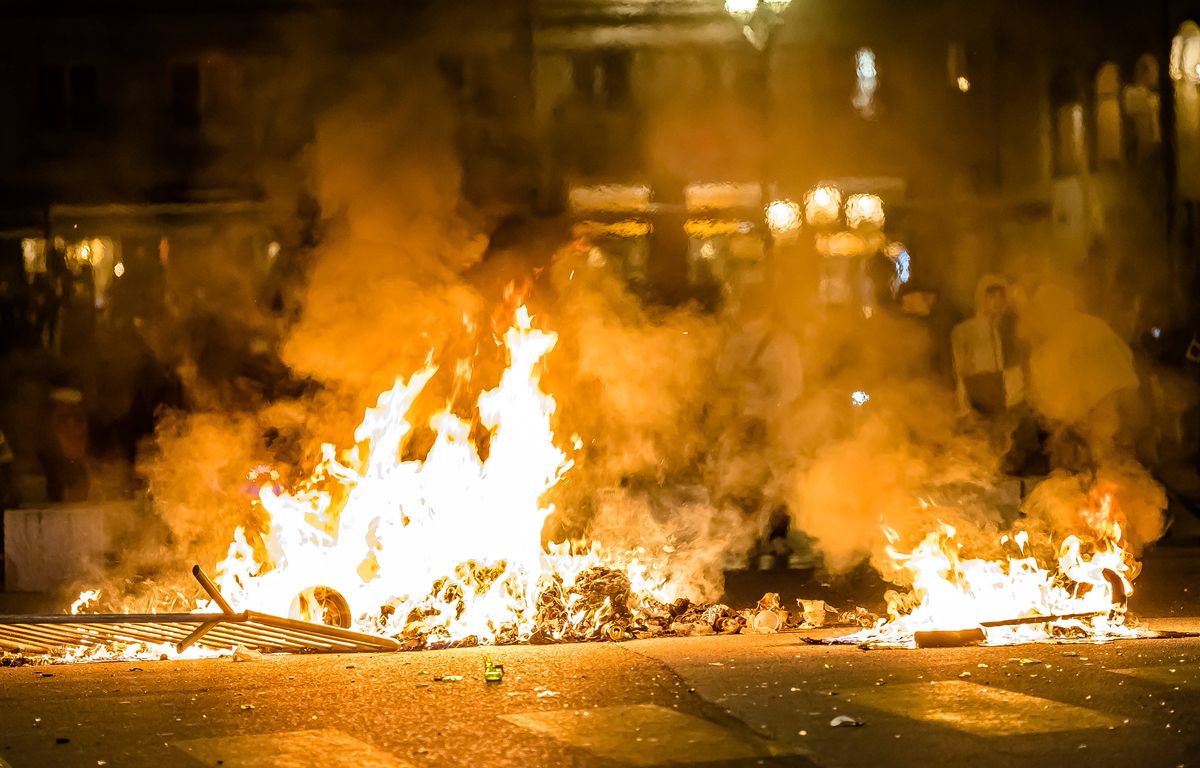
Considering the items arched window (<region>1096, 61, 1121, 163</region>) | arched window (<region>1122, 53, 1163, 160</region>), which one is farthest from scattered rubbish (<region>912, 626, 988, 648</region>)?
arched window (<region>1122, 53, 1163, 160</region>)

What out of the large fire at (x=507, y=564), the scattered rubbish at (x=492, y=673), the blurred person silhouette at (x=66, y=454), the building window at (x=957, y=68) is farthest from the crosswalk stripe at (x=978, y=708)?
the building window at (x=957, y=68)

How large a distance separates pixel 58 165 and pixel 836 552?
11.9 m

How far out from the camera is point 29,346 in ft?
53.9

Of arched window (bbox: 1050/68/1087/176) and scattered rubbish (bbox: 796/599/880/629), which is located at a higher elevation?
arched window (bbox: 1050/68/1087/176)

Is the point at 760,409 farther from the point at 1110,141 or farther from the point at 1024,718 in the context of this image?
the point at 1110,141

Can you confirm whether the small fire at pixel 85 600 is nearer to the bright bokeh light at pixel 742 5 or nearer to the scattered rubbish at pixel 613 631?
the scattered rubbish at pixel 613 631

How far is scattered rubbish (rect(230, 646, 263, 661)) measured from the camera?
748cm

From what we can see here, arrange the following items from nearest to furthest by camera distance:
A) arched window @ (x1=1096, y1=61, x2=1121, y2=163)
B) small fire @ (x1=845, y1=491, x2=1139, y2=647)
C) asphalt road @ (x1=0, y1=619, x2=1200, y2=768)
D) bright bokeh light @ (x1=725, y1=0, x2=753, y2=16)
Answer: asphalt road @ (x1=0, y1=619, x2=1200, y2=768)
small fire @ (x1=845, y1=491, x2=1139, y2=647)
bright bokeh light @ (x1=725, y1=0, x2=753, y2=16)
arched window @ (x1=1096, y1=61, x2=1121, y2=163)

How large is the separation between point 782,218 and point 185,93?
755 cm

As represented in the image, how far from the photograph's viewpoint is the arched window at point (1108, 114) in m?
17.1

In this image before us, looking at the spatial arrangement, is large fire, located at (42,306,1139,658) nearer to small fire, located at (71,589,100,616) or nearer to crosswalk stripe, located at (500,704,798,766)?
small fire, located at (71,589,100,616)

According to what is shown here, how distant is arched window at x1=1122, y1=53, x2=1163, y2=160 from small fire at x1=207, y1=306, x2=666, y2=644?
10.6 metres

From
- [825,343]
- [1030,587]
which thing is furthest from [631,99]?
[1030,587]

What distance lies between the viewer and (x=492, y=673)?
658cm
